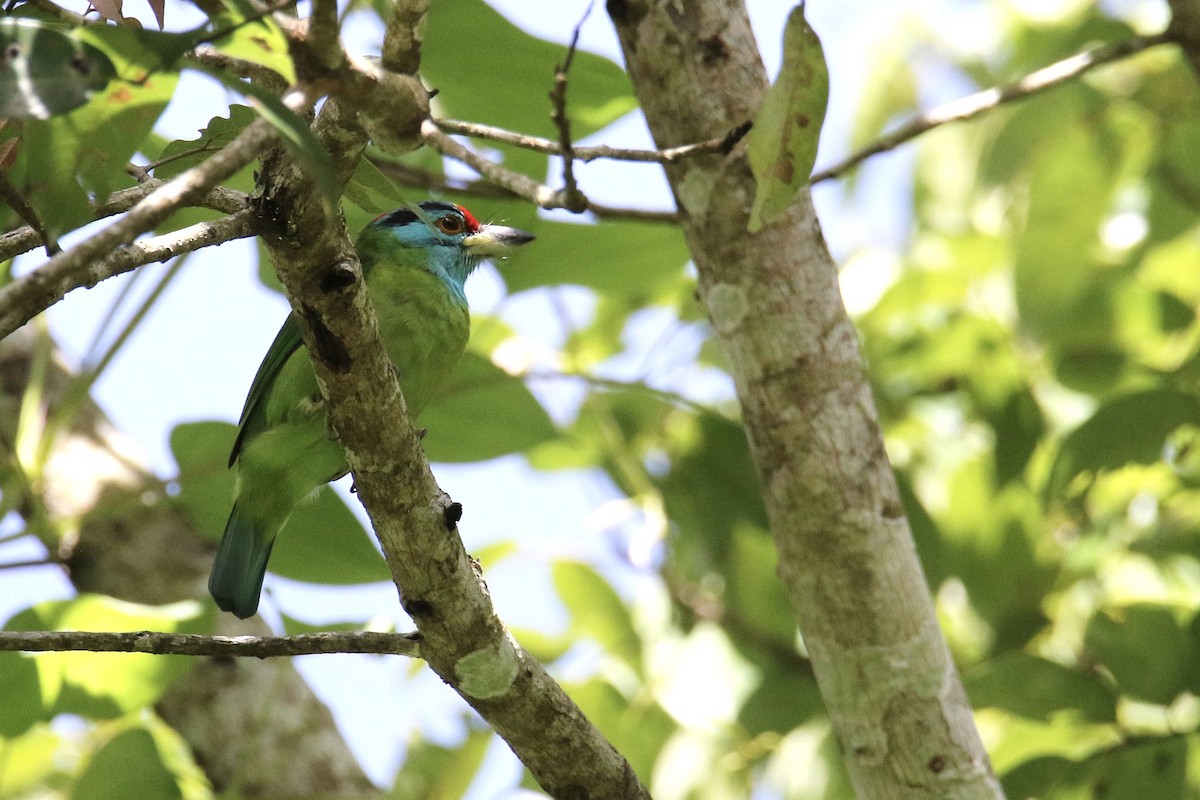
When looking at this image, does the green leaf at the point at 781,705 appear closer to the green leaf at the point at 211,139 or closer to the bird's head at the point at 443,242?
the bird's head at the point at 443,242

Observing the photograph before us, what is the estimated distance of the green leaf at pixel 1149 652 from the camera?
2.74 metres

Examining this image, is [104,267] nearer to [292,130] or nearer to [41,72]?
[41,72]

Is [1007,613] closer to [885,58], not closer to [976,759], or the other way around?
[976,759]

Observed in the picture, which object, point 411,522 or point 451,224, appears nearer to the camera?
point 411,522

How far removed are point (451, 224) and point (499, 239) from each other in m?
0.39

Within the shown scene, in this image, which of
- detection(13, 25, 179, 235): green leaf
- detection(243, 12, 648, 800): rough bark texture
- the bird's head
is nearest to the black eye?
the bird's head

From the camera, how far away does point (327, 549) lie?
3107 millimetres

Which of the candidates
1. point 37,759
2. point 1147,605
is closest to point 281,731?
point 37,759

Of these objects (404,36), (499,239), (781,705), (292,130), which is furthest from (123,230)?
(781,705)

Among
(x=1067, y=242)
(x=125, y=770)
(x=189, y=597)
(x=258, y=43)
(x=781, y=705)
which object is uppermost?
(x=258, y=43)

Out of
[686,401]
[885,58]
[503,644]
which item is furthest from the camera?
[885,58]

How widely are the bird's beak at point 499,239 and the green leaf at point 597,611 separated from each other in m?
0.87

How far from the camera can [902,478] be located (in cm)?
332

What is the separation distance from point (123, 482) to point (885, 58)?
2896 mm
